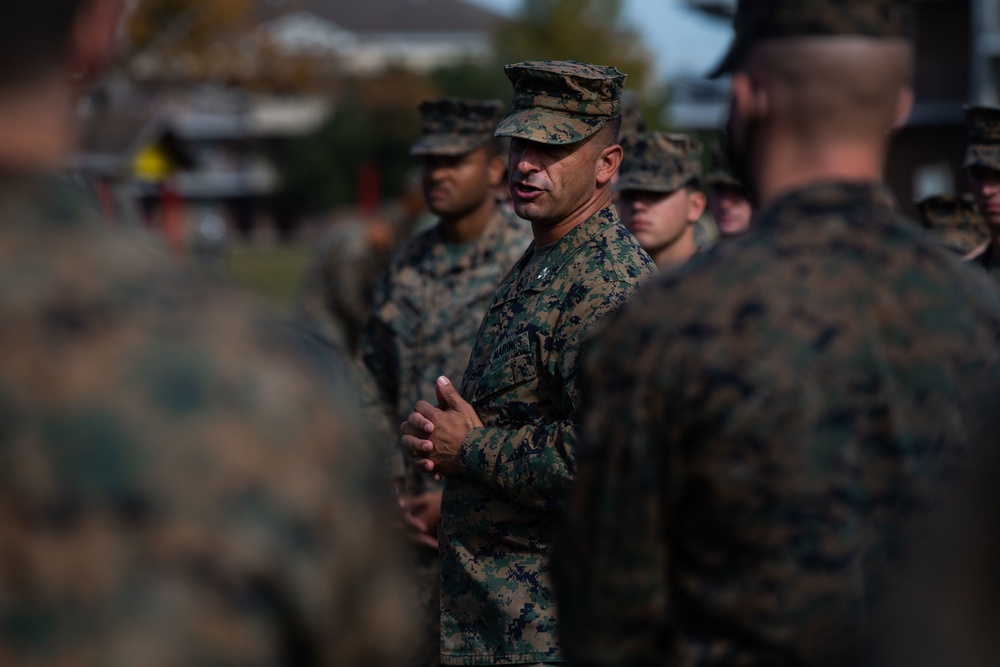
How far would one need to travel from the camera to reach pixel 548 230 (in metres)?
4.23

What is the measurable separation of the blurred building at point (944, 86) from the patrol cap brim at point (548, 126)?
1400 inches

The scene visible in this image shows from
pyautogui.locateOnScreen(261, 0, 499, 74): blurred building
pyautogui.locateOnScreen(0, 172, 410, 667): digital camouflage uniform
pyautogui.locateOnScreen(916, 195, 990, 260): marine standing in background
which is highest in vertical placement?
pyautogui.locateOnScreen(0, 172, 410, 667): digital camouflage uniform

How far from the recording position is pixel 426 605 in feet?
18.8

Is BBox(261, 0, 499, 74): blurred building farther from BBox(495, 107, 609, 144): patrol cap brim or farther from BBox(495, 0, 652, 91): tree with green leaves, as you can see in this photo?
BBox(495, 107, 609, 144): patrol cap brim

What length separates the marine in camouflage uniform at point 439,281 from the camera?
5.80m

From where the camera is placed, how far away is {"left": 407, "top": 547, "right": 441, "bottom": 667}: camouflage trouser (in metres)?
5.62

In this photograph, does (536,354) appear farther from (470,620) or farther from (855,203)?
(855,203)

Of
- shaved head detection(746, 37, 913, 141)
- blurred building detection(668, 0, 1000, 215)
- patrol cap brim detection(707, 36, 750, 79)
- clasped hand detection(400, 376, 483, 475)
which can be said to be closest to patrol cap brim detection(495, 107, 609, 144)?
clasped hand detection(400, 376, 483, 475)

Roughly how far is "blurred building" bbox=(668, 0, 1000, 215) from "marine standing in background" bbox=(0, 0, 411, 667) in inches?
1502

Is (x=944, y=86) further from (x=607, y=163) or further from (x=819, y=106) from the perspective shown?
(x=819, y=106)

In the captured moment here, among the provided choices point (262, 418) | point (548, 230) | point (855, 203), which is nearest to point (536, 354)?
point (548, 230)

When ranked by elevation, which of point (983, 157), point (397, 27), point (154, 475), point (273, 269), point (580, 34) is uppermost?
point (154, 475)

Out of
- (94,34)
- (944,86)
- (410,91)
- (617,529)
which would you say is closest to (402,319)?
(617,529)

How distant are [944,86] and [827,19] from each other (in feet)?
131
